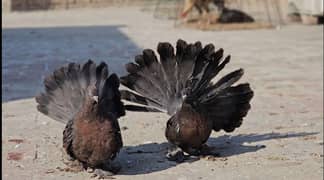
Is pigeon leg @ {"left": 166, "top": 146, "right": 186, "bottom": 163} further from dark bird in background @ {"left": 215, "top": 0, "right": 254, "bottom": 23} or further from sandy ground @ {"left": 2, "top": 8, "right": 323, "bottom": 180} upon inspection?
dark bird in background @ {"left": 215, "top": 0, "right": 254, "bottom": 23}

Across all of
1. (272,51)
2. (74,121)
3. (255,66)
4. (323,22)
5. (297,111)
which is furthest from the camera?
(323,22)

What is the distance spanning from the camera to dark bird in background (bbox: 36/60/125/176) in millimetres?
5766

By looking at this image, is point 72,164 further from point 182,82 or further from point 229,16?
point 229,16

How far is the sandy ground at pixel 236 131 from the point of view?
20.6 feet

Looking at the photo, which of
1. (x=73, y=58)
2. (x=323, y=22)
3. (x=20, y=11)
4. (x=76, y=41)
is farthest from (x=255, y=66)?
(x=20, y=11)

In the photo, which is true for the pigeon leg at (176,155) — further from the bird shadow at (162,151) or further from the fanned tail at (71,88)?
the fanned tail at (71,88)

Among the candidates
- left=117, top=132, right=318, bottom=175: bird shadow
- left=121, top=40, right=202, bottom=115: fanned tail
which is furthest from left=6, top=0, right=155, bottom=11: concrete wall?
left=121, top=40, right=202, bottom=115: fanned tail

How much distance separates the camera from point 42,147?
707 centimetres

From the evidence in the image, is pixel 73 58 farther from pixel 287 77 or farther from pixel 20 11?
pixel 20 11

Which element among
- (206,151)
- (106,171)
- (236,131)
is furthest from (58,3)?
(106,171)

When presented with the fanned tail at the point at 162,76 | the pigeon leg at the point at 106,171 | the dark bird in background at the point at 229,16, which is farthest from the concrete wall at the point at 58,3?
the pigeon leg at the point at 106,171

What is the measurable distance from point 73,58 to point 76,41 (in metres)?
3.58

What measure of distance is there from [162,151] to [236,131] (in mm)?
1108

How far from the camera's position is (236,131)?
7711mm
